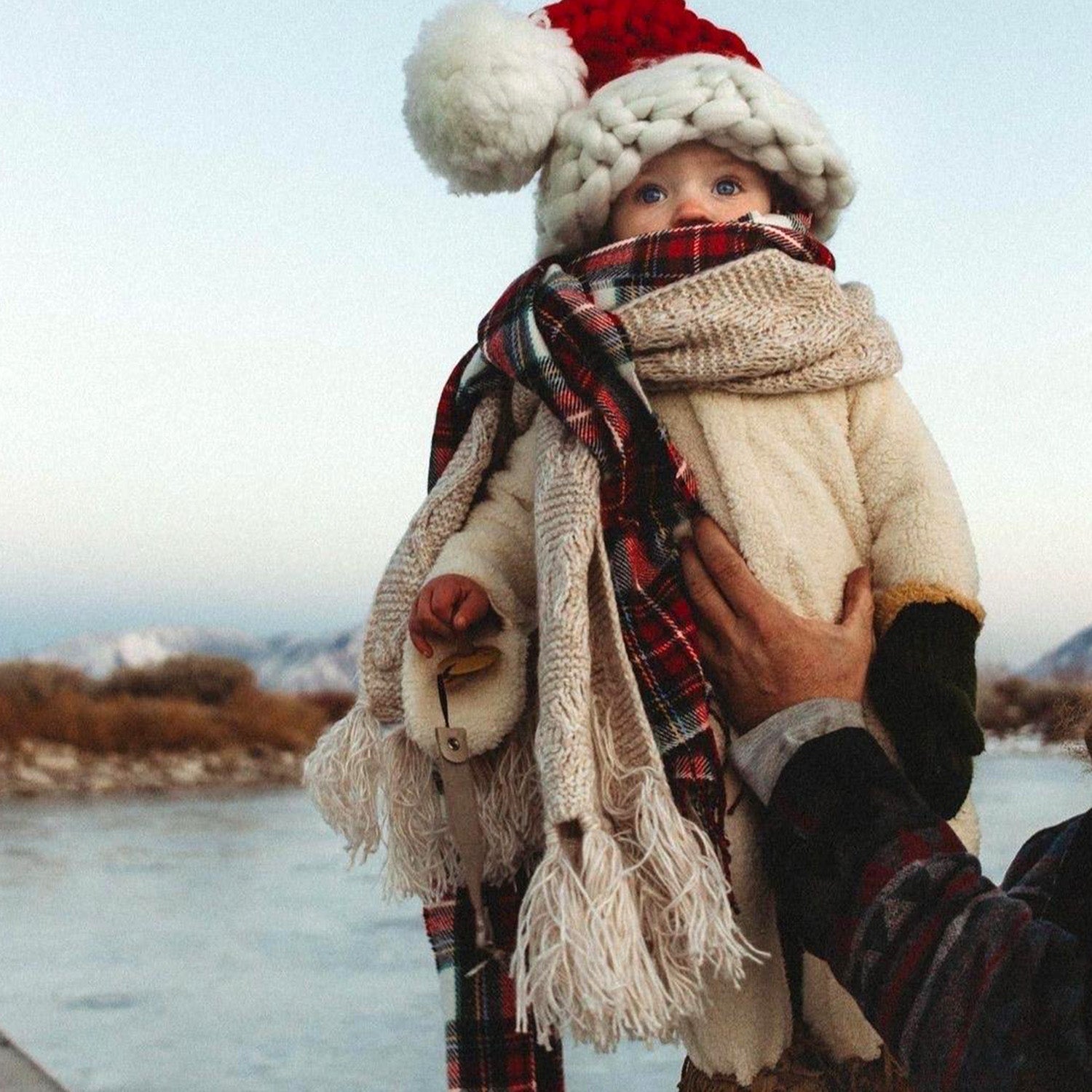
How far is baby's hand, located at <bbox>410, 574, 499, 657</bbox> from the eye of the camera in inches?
51.0

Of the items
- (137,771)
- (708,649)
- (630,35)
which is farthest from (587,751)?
(137,771)

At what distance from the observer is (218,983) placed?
357cm

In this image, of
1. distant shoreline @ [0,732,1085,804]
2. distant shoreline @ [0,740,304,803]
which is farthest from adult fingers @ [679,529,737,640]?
distant shoreline @ [0,740,304,803]

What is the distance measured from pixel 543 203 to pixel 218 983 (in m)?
2.67

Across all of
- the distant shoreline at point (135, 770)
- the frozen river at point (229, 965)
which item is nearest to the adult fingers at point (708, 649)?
the frozen river at point (229, 965)

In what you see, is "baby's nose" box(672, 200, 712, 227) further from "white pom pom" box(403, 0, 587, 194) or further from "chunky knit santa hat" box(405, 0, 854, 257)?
"white pom pom" box(403, 0, 587, 194)

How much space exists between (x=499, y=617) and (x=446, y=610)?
6 centimetres

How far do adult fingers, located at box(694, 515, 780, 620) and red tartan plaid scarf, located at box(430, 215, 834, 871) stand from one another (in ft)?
0.09

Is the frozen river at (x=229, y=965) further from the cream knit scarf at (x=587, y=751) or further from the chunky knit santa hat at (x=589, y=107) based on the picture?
the chunky knit santa hat at (x=589, y=107)

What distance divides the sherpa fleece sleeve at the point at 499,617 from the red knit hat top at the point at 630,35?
0.50 m

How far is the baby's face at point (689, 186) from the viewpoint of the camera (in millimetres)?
1460

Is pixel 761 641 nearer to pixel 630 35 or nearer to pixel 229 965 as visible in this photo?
pixel 630 35

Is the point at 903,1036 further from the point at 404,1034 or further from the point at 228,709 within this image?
the point at 228,709

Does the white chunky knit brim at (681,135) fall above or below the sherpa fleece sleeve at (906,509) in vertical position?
above
